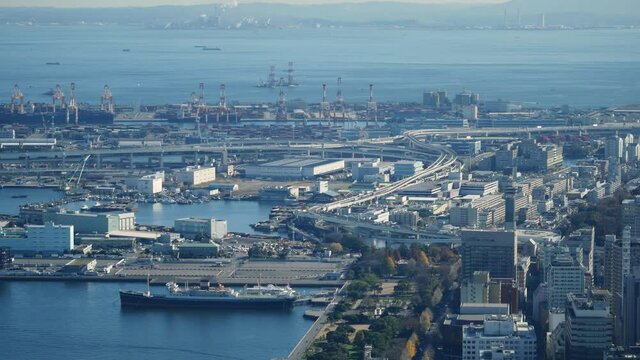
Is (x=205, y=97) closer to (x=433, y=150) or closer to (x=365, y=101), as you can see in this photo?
(x=365, y=101)

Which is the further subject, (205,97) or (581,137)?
(205,97)

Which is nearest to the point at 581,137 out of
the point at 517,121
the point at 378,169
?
the point at 517,121

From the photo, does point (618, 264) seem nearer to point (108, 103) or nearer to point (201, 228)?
point (201, 228)

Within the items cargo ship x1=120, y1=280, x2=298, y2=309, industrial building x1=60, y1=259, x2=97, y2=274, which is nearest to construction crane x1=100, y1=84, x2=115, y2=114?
industrial building x1=60, y1=259, x2=97, y2=274

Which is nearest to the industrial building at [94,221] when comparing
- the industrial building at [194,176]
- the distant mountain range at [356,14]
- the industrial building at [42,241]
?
the industrial building at [42,241]

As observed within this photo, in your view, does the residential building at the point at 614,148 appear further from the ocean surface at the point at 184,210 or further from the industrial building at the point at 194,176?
the ocean surface at the point at 184,210

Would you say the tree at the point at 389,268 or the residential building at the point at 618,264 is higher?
the residential building at the point at 618,264

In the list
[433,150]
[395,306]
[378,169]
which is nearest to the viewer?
[395,306]
